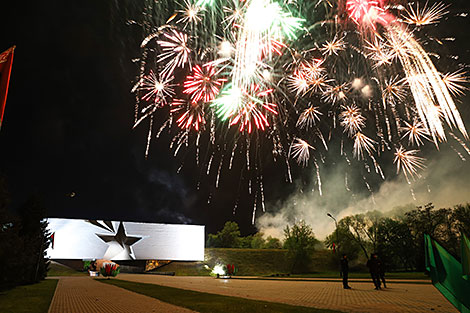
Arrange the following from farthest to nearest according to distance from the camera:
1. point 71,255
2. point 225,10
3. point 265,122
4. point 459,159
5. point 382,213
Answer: point 382,213
point 71,255
point 459,159
point 265,122
point 225,10

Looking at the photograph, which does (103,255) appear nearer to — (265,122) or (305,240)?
(305,240)

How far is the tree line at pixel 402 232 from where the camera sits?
5712 cm

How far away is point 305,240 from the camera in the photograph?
221 ft

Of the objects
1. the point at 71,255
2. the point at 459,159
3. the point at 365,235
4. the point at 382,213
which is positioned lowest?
the point at 71,255

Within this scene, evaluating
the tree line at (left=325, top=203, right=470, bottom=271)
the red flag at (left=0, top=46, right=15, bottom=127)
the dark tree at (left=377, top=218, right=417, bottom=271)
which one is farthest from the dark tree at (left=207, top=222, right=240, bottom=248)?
the red flag at (left=0, top=46, right=15, bottom=127)

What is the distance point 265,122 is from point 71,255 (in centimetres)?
5602

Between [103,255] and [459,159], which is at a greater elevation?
[459,159]

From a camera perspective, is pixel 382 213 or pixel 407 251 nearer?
pixel 407 251

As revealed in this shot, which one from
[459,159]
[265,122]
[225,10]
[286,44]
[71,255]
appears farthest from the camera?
[71,255]

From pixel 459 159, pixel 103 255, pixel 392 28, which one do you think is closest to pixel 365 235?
pixel 459 159

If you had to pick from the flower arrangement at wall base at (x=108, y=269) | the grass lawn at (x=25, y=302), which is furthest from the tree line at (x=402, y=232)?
the grass lawn at (x=25, y=302)

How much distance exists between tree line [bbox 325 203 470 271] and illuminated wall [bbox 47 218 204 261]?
103 feet

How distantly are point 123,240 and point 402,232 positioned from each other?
57.4m

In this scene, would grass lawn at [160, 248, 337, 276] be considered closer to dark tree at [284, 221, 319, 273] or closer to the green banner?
dark tree at [284, 221, 319, 273]
